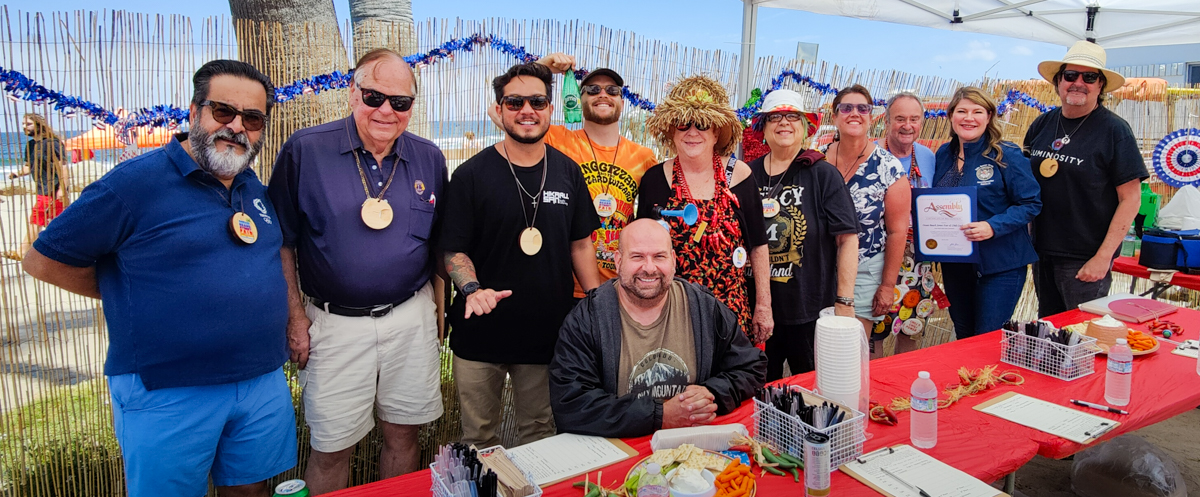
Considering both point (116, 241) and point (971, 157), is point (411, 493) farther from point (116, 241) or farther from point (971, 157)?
point (971, 157)

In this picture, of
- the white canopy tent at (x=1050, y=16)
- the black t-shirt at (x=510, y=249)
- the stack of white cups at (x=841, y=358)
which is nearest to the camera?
the stack of white cups at (x=841, y=358)

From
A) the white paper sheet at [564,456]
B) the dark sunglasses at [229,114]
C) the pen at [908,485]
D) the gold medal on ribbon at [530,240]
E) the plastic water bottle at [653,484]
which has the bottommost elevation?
the white paper sheet at [564,456]

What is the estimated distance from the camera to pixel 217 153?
2.40 meters

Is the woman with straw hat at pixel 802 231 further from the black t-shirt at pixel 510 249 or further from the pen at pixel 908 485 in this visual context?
the pen at pixel 908 485

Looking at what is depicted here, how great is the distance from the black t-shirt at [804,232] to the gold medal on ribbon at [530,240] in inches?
50.2

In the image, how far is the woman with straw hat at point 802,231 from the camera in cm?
351

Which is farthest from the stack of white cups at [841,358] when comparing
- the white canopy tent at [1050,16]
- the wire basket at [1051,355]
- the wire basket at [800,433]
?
the white canopy tent at [1050,16]

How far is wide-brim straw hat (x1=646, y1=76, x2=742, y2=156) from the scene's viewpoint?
312 cm

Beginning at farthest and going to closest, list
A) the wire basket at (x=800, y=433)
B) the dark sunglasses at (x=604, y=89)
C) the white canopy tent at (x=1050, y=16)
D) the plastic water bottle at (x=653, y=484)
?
the white canopy tent at (x=1050, y=16) < the dark sunglasses at (x=604, y=89) < the wire basket at (x=800, y=433) < the plastic water bottle at (x=653, y=484)

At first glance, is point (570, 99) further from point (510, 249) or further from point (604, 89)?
point (510, 249)

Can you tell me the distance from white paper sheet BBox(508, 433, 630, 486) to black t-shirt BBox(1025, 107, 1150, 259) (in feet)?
12.0

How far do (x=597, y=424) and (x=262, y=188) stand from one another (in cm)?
165

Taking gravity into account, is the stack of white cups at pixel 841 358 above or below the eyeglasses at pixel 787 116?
below

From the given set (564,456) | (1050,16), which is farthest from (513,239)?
(1050,16)
